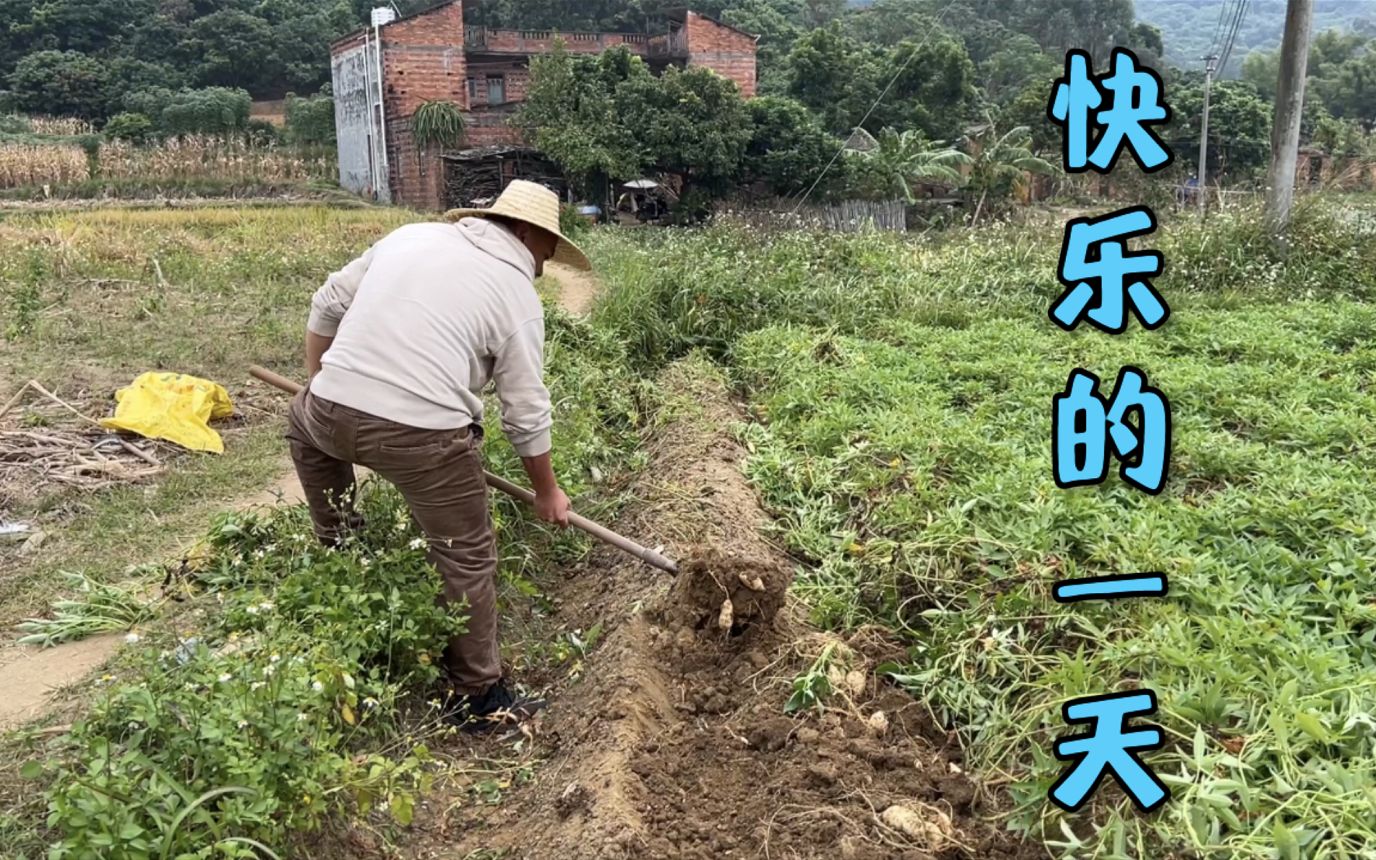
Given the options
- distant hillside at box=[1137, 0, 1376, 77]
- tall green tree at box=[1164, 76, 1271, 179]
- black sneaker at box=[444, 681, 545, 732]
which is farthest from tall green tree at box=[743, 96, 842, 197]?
distant hillside at box=[1137, 0, 1376, 77]

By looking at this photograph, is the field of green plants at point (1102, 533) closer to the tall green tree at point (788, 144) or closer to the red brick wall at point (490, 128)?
the tall green tree at point (788, 144)

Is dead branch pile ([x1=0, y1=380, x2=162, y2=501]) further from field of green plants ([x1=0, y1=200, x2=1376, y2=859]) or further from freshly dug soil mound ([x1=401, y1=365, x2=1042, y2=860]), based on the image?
freshly dug soil mound ([x1=401, y1=365, x2=1042, y2=860])

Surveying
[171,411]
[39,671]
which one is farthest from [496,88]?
[39,671]

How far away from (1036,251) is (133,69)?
40.5 m

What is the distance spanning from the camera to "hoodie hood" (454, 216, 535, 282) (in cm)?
315

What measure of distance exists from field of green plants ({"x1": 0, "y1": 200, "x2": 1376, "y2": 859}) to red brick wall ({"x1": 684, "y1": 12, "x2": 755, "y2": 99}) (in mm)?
24120

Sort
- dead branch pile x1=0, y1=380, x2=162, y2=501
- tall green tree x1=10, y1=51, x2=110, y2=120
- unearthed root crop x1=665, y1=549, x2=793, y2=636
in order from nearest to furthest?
unearthed root crop x1=665, y1=549, x2=793, y2=636
dead branch pile x1=0, y1=380, x2=162, y2=501
tall green tree x1=10, y1=51, x2=110, y2=120

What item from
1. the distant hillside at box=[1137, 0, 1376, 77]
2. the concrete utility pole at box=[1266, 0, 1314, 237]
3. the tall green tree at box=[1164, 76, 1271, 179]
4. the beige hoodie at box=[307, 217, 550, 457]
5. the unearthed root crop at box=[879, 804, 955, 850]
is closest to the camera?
the unearthed root crop at box=[879, 804, 955, 850]

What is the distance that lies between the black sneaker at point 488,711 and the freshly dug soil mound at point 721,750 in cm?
8

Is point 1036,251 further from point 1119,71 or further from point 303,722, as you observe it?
point 303,722

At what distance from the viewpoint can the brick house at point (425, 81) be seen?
26.8 meters

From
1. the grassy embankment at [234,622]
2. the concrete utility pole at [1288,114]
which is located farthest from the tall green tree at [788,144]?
the grassy embankment at [234,622]

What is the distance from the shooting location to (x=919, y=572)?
3.46m

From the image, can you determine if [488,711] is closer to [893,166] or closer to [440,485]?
[440,485]
